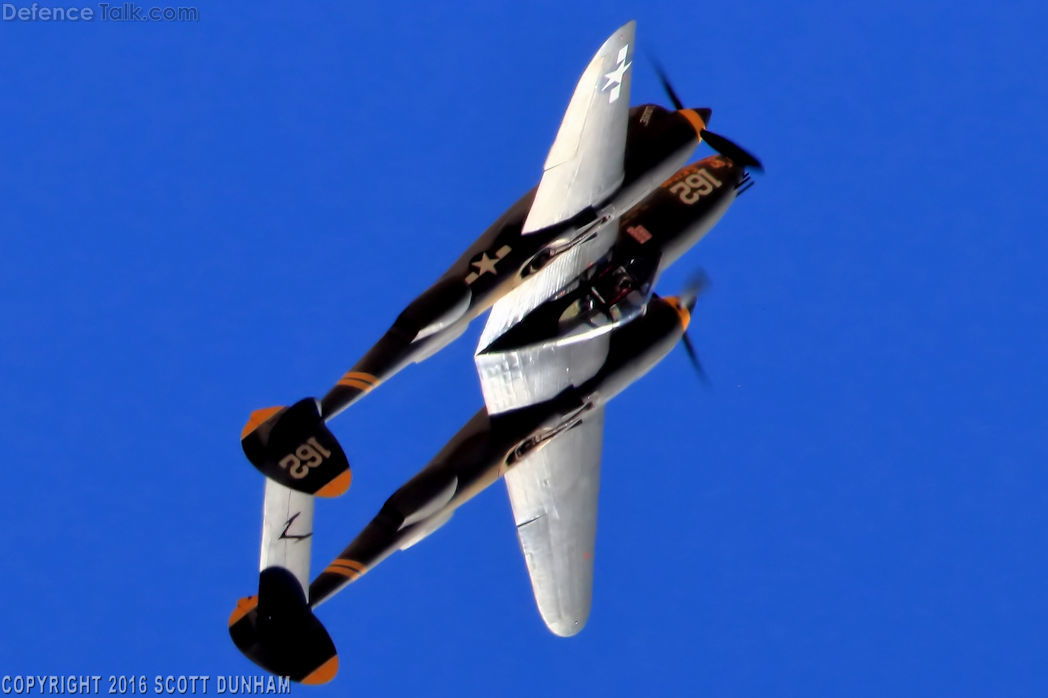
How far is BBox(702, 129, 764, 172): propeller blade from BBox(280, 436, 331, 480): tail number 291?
1242 centimetres

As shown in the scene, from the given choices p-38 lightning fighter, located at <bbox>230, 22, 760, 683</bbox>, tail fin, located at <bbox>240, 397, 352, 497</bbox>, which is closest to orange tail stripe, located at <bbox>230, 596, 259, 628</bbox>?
p-38 lightning fighter, located at <bbox>230, 22, 760, 683</bbox>

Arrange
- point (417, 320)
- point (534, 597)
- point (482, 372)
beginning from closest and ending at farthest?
point (417, 320), point (482, 372), point (534, 597)

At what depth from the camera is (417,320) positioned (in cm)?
4759

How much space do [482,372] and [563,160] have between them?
5082 mm

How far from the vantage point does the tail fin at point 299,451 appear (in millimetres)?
44750

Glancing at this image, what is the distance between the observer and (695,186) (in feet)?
174

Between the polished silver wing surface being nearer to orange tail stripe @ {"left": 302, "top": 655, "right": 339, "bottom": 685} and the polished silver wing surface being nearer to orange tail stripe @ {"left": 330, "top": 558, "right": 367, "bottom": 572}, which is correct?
orange tail stripe @ {"left": 330, "top": 558, "right": 367, "bottom": 572}

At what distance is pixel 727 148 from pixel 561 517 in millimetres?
9265

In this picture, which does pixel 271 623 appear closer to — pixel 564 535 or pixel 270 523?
pixel 270 523

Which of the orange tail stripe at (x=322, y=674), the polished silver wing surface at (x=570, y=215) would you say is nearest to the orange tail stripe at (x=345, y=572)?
the orange tail stripe at (x=322, y=674)

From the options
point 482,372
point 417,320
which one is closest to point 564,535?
point 482,372

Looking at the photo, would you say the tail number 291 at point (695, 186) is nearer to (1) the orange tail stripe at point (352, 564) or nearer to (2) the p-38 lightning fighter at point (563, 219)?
(2) the p-38 lightning fighter at point (563, 219)

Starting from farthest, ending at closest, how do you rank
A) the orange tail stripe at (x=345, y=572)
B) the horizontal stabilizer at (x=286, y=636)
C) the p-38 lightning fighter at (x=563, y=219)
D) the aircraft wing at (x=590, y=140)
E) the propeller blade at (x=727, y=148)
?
the propeller blade at (x=727, y=148)
the orange tail stripe at (x=345, y=572)
the aircraft wing at (x=590, y=140)
the horizontal stabilizer at (x=286, y=636)
the p-38 lightning fighter at (x=563, y=219)

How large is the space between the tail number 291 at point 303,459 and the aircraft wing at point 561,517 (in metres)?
8.09
